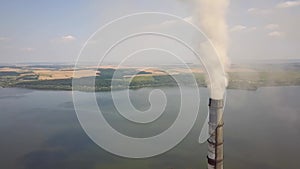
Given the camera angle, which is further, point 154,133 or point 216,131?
point 154,133

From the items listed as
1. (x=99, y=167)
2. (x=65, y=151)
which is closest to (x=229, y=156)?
(x=99, y=167)

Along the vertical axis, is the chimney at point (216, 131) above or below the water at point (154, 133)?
above

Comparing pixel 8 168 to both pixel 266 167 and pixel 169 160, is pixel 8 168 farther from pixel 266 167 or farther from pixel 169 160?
pixel 266 167

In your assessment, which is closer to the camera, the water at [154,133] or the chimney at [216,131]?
the chimney at [216,131]

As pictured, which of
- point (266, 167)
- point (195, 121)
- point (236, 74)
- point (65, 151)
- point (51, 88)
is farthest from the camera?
point (236, 74)

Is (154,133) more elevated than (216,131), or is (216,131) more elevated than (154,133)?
(216,131)

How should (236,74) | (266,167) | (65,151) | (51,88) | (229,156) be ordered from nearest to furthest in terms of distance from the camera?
(266,167) < (229,156) < (65,151) < (51,88) < (236,74)

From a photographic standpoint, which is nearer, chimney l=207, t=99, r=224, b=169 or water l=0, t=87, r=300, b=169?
chimney l=207, t=99, r=224, b=169

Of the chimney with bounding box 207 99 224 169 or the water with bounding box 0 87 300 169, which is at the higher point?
the chimney with bounding box 207 99 224 169
